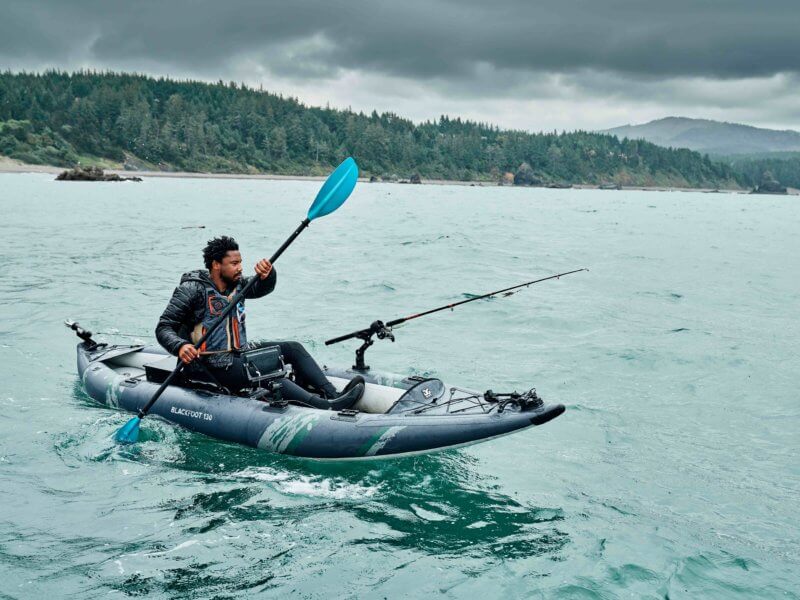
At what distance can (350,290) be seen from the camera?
1852 cm

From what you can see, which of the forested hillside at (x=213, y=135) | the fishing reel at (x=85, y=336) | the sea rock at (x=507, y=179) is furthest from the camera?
the sea rock at (x=507, y=179)

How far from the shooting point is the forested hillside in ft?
406

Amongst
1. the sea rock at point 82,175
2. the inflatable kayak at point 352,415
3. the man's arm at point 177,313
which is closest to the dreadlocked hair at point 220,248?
the man's arm at point 177,313

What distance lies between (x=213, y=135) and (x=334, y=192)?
139 metres

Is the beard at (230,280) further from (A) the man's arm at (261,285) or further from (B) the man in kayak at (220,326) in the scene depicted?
(A) the man's arm at (261,285)

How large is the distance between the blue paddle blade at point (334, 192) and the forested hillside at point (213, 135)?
115 metres

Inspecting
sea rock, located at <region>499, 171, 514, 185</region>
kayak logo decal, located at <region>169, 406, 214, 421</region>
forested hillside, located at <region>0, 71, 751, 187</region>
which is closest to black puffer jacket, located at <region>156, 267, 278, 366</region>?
kayak logo decal, located at <region>169, 406, 214, 421</region>

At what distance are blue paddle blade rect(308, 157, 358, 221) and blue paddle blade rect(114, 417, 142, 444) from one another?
305 cm

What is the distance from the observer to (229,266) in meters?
7.54

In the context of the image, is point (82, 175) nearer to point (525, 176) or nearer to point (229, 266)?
point (229, 266)

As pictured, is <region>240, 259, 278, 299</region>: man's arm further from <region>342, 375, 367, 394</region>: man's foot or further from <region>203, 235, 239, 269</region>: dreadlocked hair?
<region>342, 375, 367, 394</region>: man's foot

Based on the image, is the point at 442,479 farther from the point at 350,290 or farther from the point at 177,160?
the point at 177,160

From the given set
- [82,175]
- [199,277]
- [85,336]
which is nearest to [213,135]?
[82,175]

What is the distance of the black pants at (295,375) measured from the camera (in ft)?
24.9
